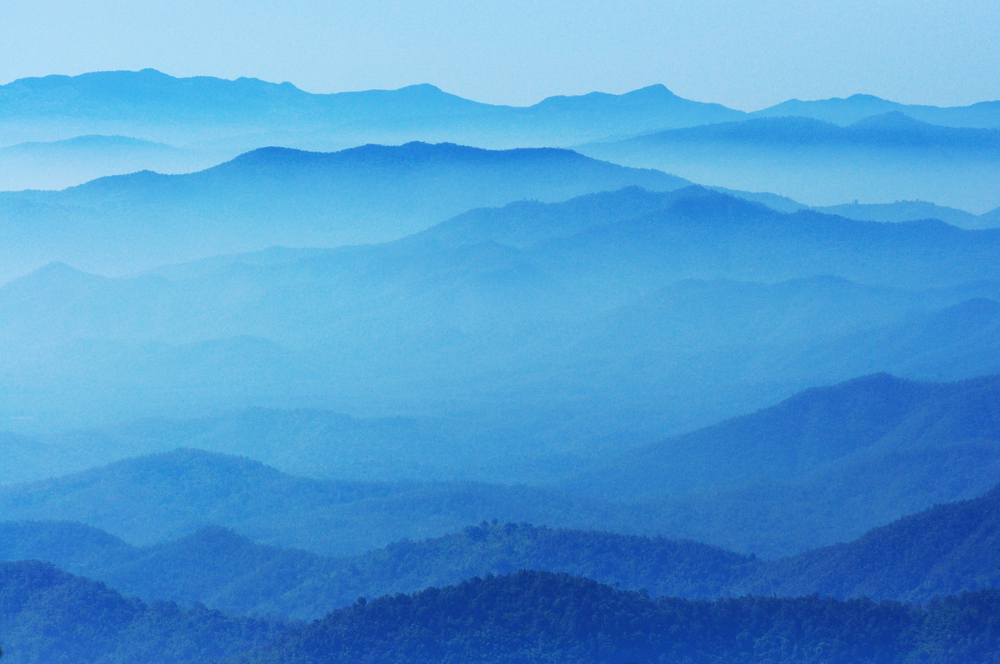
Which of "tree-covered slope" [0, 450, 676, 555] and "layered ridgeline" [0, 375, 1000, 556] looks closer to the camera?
"layered ridgeline" [0, 375, 1000, 556]

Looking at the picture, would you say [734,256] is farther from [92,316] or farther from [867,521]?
[867,521]

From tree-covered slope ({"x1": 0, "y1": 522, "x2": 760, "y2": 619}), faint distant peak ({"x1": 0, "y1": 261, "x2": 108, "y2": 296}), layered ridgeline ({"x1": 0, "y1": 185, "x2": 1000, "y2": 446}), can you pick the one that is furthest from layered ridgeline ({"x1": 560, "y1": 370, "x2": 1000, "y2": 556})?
faint distant peak ({"x1": 0, "y1": 261, "x2": 108, "y2": 296})

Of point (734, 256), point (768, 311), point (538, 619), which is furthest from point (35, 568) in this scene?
point (734, 256)

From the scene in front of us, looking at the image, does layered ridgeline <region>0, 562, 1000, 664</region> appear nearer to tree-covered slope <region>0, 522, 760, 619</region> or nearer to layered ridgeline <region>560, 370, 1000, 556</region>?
tree-covered slope <region>0, 522, 760, 619</region>

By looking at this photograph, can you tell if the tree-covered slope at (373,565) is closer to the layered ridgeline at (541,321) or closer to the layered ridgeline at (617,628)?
the layered ridgeline at (617,628)

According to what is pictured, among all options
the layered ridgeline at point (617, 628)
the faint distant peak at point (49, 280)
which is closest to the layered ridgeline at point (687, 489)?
the layered ridgeline at point (617, 628)

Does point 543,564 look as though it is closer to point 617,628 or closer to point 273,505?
point 617,628
